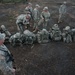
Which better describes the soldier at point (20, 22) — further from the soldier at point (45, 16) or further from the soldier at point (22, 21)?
the soldier at point (45, 16)

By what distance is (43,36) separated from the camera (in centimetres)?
1203

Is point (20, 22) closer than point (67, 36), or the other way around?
Result: point (67, 36)

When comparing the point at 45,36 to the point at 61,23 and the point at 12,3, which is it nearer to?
the point at 61,23

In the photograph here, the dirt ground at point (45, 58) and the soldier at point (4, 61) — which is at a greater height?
the soldier at point (4, 61)

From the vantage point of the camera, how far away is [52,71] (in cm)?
975

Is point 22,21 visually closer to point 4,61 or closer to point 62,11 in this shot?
point 62,11

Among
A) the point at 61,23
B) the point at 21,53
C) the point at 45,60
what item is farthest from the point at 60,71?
the point at 61,23

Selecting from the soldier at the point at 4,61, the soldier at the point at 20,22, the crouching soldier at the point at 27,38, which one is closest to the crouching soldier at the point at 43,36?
the crouching soldier at the point at 27,38

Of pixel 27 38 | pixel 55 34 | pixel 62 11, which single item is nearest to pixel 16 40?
pixel 27 38

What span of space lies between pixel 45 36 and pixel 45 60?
1917 mm

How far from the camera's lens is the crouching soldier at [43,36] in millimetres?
11961

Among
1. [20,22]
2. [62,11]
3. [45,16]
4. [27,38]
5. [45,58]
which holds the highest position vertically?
[45,16]

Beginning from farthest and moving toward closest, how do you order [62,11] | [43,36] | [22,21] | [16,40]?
[62,11], [22,21], [43,36], [16,40]

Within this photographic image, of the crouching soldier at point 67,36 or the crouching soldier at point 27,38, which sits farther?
the crouching soldier at point 67,36
